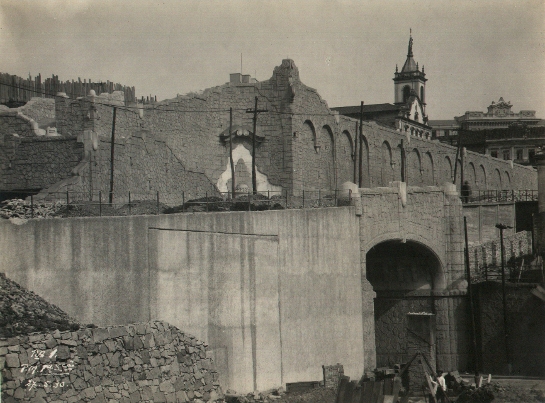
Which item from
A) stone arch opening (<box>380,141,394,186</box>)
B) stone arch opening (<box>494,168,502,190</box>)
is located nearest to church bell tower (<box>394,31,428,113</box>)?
stone arch opening (<box>494,168,502,190</box>)

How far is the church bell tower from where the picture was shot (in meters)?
121

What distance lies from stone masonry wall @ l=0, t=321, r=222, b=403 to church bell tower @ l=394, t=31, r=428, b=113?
9710cm

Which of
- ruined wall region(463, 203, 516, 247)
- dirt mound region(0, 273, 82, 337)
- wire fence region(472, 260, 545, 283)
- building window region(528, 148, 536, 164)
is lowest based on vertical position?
dirt mound region(0, 273, 82, 337)

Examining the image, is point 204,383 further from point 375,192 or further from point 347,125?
point 347,125

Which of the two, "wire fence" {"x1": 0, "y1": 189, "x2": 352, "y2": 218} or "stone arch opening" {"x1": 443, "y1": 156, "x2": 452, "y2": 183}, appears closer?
"wire fence" {"x1": 0, "y1": 189, "x2": 352, "y2": 218}

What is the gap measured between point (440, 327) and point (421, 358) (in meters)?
11.0

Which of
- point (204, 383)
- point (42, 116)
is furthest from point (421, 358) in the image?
point (42, 116)

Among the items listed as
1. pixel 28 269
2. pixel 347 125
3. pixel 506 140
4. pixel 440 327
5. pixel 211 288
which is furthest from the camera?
pixel 506 140

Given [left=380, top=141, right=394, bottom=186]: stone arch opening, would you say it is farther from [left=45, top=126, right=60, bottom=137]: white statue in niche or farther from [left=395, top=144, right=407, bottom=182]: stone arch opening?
[left=45, top=126, right=60, bottom=137]: white statue in niche

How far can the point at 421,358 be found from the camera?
29.0m

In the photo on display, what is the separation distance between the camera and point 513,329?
128ft

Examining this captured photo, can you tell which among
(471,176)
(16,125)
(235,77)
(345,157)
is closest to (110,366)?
(16,125)

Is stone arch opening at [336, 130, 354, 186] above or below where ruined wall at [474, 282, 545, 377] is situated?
above

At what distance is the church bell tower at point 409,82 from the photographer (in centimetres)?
12089
